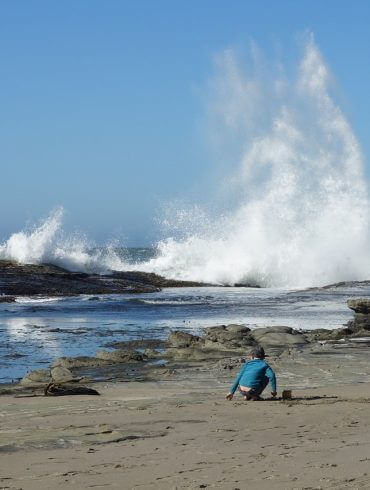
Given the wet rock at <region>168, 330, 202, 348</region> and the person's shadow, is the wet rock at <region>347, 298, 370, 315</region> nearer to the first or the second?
the wet rock at <region>168, 330, 202, 348</region>

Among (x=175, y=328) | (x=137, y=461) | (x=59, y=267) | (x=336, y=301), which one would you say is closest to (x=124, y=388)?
(x=137, y=461)

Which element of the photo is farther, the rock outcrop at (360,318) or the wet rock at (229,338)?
the rock outcrop at (360,318)

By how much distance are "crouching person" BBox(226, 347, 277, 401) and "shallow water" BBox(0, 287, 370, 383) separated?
182 inches

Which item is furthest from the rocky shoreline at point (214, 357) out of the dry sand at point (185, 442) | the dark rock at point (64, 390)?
the dry sand at point (185, 442)

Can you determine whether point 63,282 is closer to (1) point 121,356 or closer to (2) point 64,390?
(1) point 121,356

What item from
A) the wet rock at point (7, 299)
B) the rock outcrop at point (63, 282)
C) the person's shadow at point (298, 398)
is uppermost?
the rock outcrop at point (63, 282)

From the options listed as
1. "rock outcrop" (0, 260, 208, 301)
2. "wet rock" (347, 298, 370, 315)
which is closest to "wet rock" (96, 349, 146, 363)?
"wet rock" (347, 298, 370, 315)

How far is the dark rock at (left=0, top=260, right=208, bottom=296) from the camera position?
112ft

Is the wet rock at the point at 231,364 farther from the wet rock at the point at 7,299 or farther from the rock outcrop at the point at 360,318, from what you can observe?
the wet rock at the point at 7,299

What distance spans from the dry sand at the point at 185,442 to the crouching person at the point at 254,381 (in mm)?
148

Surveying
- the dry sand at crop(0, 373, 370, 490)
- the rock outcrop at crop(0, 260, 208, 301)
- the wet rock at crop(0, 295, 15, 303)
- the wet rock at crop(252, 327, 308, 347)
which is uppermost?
the rock outcrop at crop(0, 260, 208, 301)

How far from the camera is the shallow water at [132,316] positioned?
17.6 metres

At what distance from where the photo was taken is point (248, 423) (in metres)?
8.23

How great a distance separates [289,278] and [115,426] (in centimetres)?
3558
